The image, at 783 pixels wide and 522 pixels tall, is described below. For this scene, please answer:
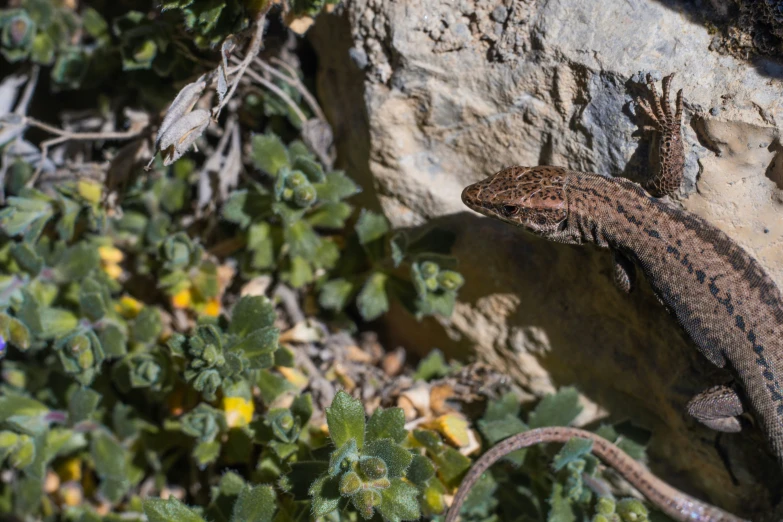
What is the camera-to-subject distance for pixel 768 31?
2.88 meters

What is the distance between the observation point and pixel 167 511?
3.14 meters

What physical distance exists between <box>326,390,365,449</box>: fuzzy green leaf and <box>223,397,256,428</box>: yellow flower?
1.05 m

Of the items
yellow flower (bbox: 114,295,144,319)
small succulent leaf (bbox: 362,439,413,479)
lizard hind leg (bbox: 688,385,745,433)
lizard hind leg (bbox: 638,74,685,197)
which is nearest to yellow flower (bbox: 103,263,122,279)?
yellow flower (bbox: 114,295,144,319)

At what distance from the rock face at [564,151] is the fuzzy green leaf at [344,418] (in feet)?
4.57

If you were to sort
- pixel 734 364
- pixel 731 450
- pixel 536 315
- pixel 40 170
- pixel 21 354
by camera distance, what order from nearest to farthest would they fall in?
pixel 734 364
pixel 731 450
pixel 536 315
pixel 40 170
pixel 21 354

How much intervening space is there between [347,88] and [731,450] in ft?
9.71

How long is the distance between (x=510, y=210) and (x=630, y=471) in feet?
5.19

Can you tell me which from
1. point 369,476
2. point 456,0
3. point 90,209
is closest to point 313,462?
point 369,476

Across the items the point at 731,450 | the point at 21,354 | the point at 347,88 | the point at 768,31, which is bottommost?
the point at 21,354

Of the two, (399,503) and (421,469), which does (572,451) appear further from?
(399,503)

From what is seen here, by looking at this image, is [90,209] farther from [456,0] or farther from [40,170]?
[456,0]

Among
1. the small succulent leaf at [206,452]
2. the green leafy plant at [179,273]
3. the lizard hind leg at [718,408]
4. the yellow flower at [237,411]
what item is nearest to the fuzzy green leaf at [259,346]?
the green leafy plant at [179,273]

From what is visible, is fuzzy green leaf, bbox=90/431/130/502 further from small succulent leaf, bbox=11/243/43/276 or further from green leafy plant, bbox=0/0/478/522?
small succulent leaf, bbox=11/243/43/276

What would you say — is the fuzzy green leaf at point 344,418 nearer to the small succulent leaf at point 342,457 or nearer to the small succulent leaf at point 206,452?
the small succulent leaf at point 342,457
